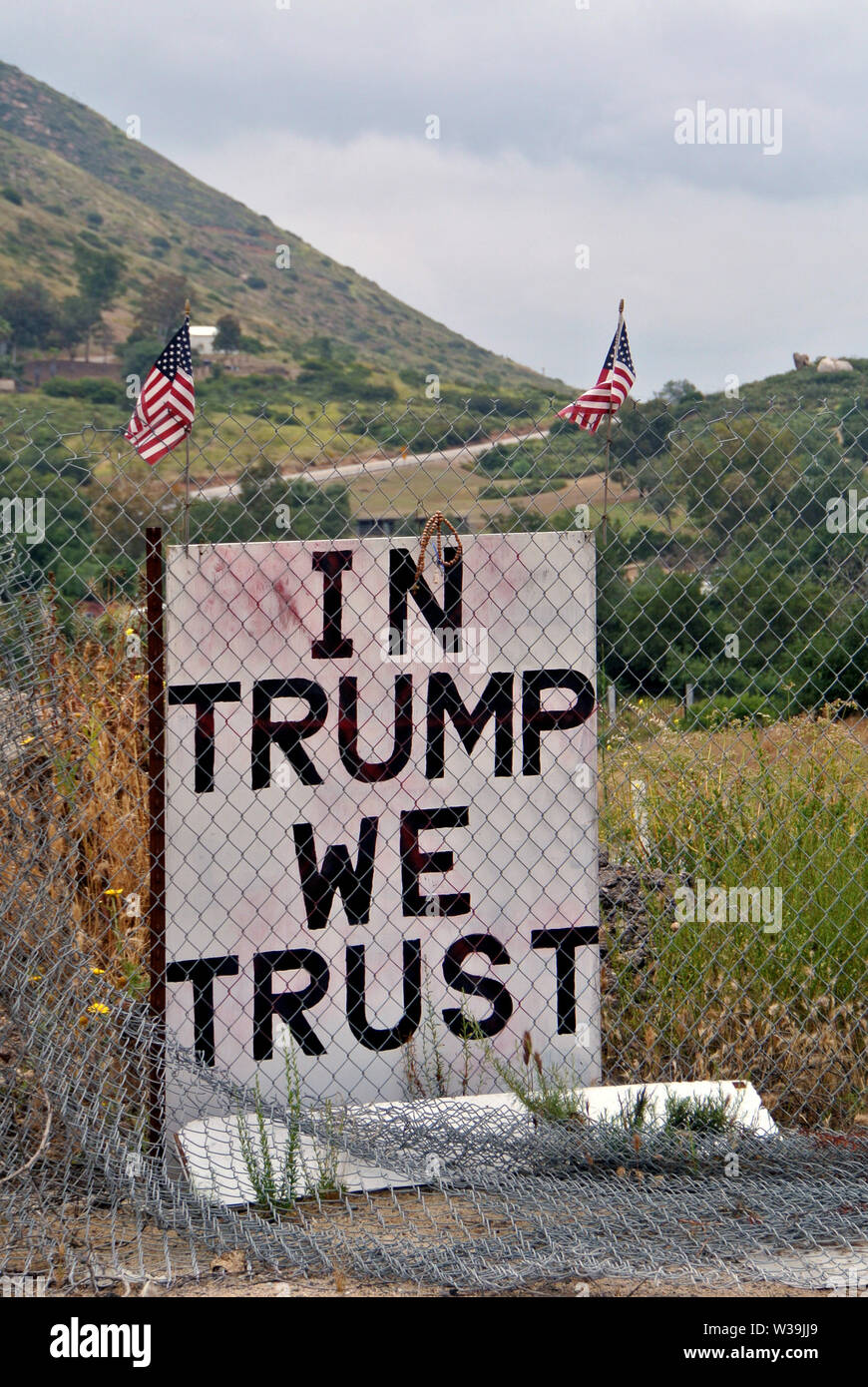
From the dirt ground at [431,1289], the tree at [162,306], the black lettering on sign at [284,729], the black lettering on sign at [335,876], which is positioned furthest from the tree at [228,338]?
the dirt ground at [431,1289]

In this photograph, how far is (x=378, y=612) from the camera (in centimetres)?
439

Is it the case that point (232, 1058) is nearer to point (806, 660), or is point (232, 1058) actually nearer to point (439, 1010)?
point (439, 1010)

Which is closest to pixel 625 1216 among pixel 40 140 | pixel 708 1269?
pixel 708 1269

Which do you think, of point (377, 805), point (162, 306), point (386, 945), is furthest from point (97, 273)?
point (386, 945)

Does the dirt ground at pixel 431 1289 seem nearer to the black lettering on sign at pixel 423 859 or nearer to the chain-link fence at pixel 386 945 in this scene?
the chain-link fence at pixel 386 945

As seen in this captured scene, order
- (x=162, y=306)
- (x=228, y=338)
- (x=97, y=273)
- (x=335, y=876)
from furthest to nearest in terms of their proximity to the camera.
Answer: (x=162, y=306) < (x=97, y=273) < (x=228, y=338) < (x=335, y=876)

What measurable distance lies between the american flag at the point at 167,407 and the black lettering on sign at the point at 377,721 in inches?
37.4

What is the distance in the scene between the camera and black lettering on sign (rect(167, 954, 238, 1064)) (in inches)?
166

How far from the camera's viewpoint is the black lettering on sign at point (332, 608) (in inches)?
171

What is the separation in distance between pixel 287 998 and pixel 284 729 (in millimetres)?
873

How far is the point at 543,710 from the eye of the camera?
4.52 m

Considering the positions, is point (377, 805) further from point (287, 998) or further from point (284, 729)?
point (287, 998)
